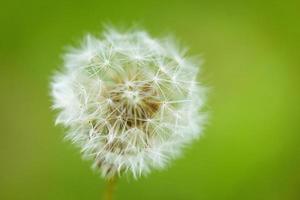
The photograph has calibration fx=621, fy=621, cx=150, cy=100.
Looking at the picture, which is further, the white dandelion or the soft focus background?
the soft focus background

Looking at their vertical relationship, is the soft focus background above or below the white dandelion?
above

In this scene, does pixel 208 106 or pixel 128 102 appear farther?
pixel 208 106

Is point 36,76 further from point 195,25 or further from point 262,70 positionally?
point 262,70

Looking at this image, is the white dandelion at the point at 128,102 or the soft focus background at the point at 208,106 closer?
the white dandelion at the point at 128,102

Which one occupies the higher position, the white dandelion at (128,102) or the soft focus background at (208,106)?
the soft focus background at (208,106)
